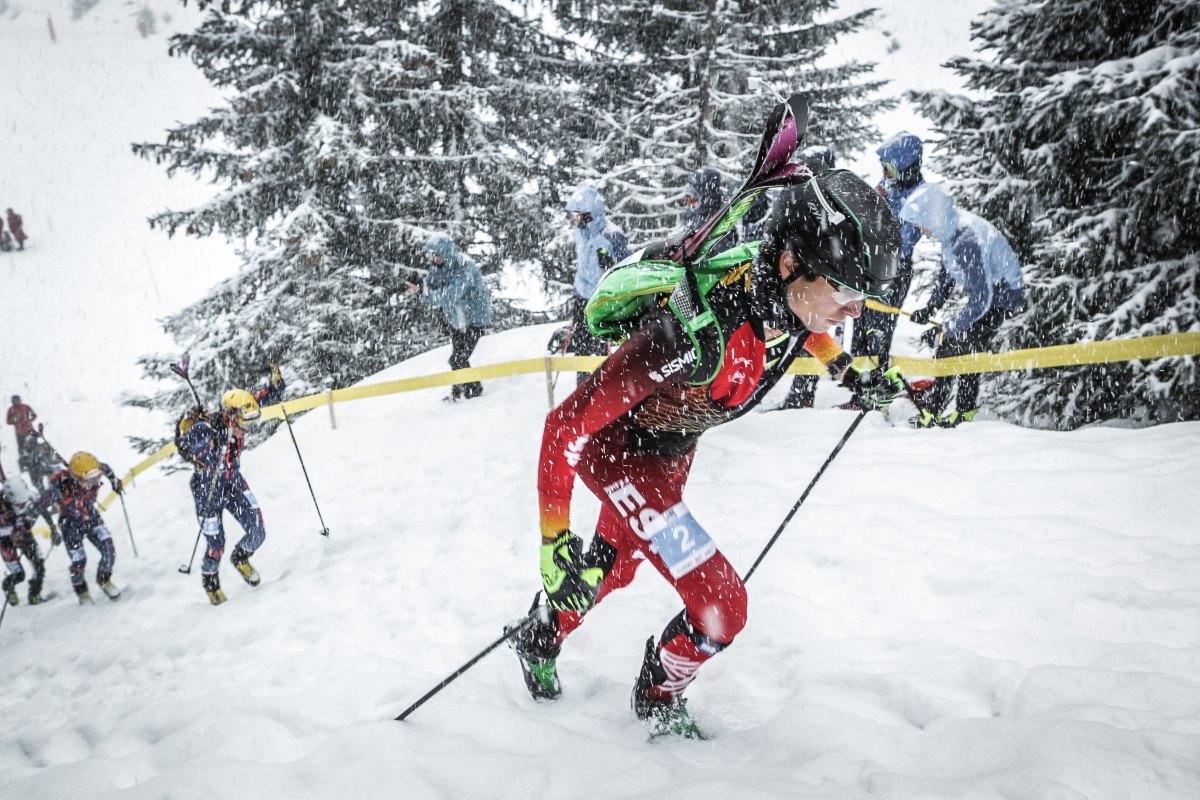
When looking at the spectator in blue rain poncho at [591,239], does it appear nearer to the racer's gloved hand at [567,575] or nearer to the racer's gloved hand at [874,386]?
the racer's gloved hand at [874,386]

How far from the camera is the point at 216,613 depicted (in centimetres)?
604

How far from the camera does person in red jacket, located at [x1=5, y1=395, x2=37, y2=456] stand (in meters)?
14.6

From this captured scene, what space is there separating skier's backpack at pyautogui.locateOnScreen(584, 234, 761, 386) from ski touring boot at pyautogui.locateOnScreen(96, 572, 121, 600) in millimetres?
7458

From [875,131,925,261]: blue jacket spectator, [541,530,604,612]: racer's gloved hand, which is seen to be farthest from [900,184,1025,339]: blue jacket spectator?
[541,530,604,612]: racer's gloved hand

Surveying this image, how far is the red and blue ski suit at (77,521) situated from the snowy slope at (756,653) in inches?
29.9

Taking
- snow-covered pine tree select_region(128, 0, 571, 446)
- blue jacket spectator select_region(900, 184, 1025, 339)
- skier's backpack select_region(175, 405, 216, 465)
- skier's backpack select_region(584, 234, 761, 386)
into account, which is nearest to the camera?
skier's backpack select_region(584, 234, 761, 386)

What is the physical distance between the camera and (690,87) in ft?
43.4

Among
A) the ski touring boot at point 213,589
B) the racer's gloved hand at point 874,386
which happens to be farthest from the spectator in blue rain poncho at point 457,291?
the racer's gloved hand at point 874,386

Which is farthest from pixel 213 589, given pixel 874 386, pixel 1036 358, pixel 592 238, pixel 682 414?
pixel 1036 358

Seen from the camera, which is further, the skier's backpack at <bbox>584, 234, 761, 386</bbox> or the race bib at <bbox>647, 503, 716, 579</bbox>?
the race bib at <bbox>647, 503, 716, 579</bbox>

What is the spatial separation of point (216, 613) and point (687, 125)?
11.3 meters

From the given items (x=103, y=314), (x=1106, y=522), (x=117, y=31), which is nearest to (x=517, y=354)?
(x=1106, y=522)

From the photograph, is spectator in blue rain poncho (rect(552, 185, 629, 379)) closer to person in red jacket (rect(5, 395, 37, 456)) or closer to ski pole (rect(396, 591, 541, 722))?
ski pole (rect(396, 591, 541, 722))

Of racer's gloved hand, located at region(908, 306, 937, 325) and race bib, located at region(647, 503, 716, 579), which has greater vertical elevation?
racer's gloved hand, located at region(908, 306, 937, 325)
